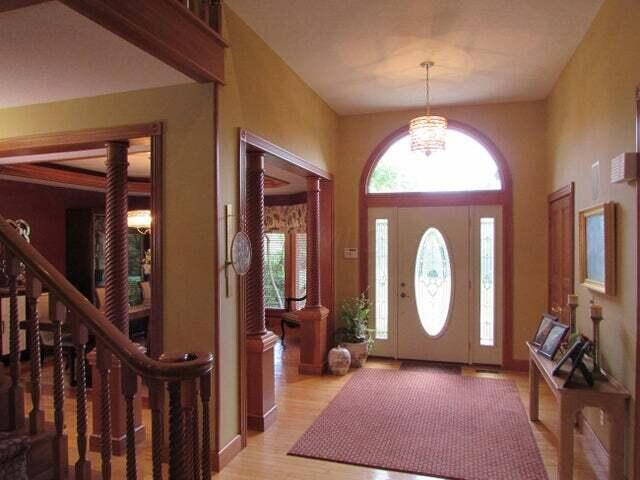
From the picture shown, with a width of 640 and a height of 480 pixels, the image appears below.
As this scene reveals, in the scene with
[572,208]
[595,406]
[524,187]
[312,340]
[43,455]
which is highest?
[524,187]

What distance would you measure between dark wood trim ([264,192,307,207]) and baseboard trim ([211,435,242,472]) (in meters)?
5.43

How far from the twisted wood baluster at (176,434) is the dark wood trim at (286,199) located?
6675 millimetres

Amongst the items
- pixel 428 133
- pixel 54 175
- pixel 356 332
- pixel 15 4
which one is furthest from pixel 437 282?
pixel 54 175

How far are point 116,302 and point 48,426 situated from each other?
53.5 inches

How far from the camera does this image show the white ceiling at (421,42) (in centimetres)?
322

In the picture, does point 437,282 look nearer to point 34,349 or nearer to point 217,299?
point 217,299

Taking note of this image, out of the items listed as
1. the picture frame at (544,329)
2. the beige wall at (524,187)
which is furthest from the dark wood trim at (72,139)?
the beige wall at (524,187)

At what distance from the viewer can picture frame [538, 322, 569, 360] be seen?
3.41 m

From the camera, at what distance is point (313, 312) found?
5168mm

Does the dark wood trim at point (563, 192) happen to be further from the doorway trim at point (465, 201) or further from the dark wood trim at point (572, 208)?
the doorway trim at point (465, 201)

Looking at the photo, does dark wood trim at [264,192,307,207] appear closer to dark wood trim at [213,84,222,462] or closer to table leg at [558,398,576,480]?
dark wood trim at [213,84,222,462]

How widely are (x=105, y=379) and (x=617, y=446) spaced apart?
2.74m

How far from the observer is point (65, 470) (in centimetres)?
198

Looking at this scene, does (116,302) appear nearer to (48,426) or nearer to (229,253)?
(229,253)
